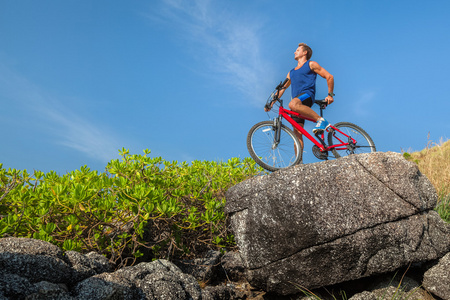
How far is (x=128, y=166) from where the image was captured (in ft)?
19.2

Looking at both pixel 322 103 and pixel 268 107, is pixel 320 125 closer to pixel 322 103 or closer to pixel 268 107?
pixel 322 103

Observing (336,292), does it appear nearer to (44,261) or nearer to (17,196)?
(44,261)

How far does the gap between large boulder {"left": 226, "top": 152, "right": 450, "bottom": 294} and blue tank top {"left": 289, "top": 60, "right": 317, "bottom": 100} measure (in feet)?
9.51

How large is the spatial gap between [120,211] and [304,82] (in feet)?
15.5

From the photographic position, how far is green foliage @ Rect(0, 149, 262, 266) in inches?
175

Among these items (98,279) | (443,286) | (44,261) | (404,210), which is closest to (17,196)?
(44,261)

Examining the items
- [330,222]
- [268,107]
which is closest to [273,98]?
[268,107]

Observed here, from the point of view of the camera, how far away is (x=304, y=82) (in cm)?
771

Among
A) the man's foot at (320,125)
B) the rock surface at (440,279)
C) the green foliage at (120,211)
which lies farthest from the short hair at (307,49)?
the rock surface at (440,279)

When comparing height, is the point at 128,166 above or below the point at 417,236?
above

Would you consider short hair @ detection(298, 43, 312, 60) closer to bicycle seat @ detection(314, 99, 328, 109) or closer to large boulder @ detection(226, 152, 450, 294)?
bicycle seat @ detection(314, 99, 328, 109)

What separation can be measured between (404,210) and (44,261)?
4424mm

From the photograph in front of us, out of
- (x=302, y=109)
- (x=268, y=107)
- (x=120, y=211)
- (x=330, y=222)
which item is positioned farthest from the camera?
(x=268, y=107)

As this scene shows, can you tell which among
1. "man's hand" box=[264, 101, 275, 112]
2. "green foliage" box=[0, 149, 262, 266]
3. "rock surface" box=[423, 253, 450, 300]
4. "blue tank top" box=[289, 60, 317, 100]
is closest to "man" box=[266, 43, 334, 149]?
"blue tank top" box=[289, 60, 317, 100]
